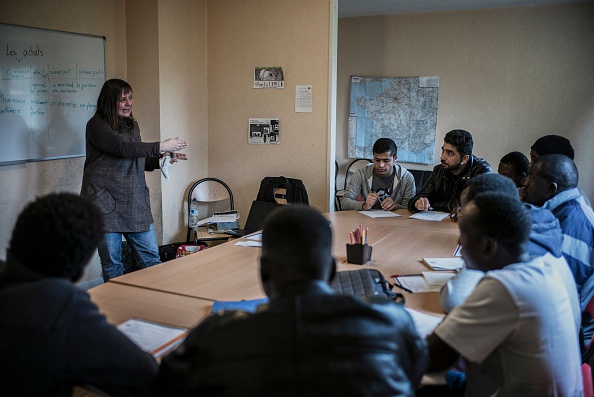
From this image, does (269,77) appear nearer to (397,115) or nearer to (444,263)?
(397,115)

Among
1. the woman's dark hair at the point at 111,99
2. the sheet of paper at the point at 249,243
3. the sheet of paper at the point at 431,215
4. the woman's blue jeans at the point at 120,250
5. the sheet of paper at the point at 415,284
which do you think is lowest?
the woman's blue jeans at the point at 120,250

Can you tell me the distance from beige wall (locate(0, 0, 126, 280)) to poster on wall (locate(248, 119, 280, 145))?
110 cm

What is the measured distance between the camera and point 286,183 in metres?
4.47

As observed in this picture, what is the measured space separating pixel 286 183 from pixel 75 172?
62.0 inches

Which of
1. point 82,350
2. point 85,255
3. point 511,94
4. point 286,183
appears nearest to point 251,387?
point 82,350

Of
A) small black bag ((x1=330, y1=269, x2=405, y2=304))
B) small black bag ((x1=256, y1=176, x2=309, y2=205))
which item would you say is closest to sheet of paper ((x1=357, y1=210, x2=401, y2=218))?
small black bag ((x1=256, y1=176, x2=309, y2=205))

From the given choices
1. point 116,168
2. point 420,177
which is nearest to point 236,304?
point 116,168

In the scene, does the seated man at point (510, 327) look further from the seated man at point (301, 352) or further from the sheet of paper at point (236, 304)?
the sheet of paper at point (236, 304)

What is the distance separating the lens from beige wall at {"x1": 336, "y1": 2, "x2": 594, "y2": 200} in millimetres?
5344

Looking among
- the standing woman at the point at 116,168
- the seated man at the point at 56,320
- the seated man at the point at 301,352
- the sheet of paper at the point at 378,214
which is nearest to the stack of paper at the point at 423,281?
the seated man at the point at 301,352

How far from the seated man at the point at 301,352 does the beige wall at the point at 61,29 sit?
2.69 m

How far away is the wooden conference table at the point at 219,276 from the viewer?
1957 mm

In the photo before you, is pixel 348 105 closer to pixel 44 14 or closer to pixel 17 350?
pixel 44 14

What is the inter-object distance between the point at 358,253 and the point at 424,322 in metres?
0.76
